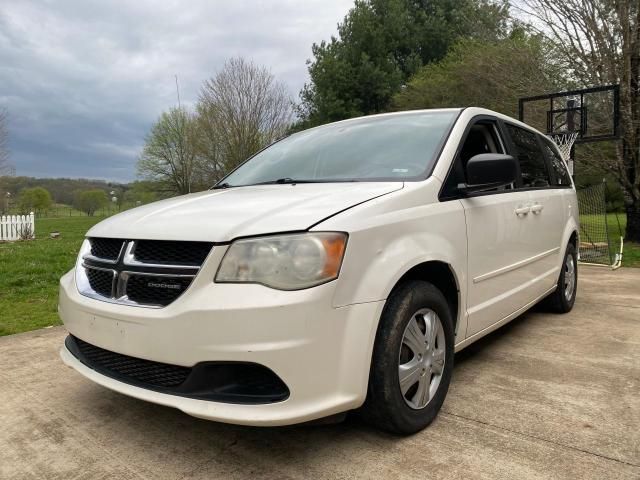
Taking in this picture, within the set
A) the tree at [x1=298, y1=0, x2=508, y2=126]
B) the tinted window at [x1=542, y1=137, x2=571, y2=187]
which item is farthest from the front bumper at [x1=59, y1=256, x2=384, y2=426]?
the tree at [x1=298, y1=0, x2=508, y2=126]

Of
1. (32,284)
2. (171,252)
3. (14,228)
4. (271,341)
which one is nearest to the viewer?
(271,341)

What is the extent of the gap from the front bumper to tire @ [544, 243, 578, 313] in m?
3.18

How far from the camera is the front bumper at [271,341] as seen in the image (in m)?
1.80

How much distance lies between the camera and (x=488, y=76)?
18.6 meters

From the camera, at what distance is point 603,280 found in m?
6.50

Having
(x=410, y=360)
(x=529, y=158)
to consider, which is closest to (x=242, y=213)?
(x=410, y=360)

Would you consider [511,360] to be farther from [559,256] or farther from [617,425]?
[559,256]

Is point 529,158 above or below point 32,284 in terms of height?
above

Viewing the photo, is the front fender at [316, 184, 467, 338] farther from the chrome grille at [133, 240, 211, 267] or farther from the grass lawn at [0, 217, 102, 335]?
the grass lawn at [0, 217, 102, 335]

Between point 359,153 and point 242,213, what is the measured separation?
3.68ft

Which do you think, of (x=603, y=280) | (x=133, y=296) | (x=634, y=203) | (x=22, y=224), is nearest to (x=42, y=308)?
(x=133, y=296)

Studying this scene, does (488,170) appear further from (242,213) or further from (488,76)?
(488,76)

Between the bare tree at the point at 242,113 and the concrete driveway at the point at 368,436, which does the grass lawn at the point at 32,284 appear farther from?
the bare tree at the point at 242,113

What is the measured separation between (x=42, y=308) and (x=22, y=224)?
11292mm
